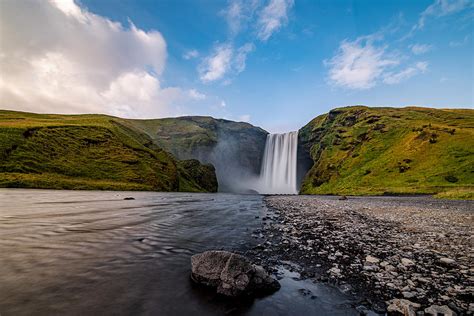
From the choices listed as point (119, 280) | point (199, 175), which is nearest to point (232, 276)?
point (119, 280)

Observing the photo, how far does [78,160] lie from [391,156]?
124 meters

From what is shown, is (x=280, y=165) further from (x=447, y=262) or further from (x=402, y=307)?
(x=402, y=307)

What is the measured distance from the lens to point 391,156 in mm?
100000

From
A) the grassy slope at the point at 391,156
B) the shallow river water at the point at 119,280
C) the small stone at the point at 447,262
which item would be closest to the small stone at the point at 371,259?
the small stone at the point at 447,262

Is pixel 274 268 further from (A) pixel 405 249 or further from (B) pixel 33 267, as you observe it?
(B) pixel 33 267

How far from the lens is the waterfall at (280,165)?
16188 centimetres

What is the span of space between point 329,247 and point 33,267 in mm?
11282

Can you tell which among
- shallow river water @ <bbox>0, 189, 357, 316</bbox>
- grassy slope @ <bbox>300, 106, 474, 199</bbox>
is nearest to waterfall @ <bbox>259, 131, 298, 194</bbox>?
grassy slope @ <bbox>300, 106, 474, 199</bbox>

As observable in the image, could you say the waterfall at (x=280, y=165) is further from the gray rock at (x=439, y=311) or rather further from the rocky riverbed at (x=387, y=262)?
the gray rock at (x=439, y=311)

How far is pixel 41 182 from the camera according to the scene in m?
65.4

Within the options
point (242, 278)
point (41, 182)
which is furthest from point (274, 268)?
point (41, 182)

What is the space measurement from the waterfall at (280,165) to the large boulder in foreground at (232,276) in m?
155

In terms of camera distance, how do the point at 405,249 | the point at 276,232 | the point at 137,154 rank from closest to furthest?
the point at 405,249 → the point at 276,232 → the point at 137,154

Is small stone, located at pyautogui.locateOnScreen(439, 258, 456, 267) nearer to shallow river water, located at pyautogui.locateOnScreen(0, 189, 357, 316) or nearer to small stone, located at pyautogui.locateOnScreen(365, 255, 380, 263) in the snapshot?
small stone, located at pyautogui.locateOnScreen(365, 255, 380, 263)
